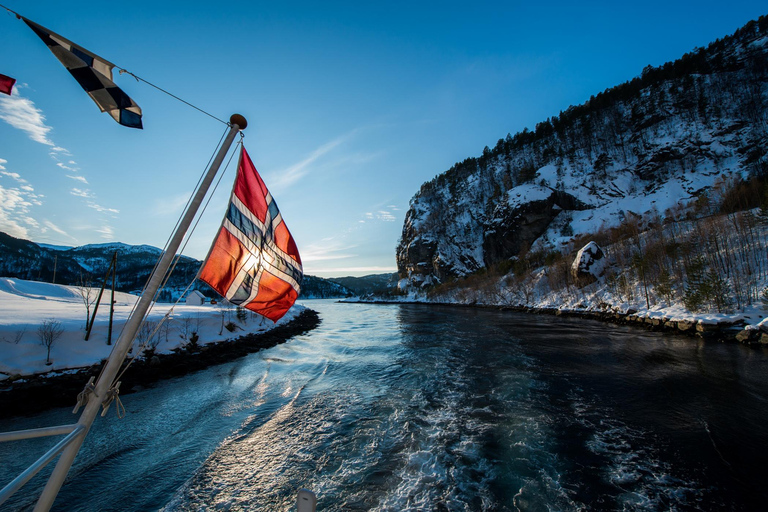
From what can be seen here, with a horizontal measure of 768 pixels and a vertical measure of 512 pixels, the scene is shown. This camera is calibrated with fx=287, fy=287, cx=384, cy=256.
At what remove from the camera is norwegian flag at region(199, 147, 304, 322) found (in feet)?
14.6

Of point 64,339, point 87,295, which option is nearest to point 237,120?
point 64,339

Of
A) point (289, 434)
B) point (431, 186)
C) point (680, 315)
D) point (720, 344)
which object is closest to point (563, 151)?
point (431, 186)

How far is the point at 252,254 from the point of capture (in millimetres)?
4980

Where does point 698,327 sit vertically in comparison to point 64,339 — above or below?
below

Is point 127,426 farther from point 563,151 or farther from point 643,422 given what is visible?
point 563,151

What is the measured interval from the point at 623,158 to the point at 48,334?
416 ft

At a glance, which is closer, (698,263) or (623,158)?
(698,263)

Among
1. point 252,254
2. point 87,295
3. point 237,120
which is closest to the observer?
point 237,120

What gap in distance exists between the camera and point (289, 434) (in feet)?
28.5

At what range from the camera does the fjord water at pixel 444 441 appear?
5922mm

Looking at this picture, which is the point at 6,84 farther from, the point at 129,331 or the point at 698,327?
the point at 698,327

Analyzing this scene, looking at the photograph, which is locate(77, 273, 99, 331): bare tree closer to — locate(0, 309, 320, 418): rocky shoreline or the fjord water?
locate(0, 309, 320, 418): rocky shoreline

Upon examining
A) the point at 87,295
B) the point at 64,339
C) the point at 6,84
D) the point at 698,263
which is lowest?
the point at 64,339

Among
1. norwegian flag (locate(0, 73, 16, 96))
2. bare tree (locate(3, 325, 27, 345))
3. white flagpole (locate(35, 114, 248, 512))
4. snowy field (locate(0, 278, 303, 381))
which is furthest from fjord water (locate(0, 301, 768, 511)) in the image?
norwegian flag (locate(0, 73, 16, 96))
